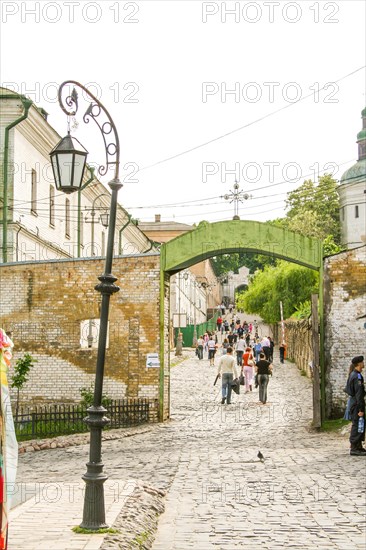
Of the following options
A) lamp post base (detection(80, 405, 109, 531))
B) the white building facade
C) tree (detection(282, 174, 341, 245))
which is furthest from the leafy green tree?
lamp post base (detection(80, 405, 109, 531))

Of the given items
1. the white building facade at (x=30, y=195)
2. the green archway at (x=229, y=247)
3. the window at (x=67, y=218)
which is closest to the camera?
the green archway at (x=229, y=247)

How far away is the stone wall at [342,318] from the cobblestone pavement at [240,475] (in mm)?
1083

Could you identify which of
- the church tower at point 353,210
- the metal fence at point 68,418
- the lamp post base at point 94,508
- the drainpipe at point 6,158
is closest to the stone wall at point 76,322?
the metal fence at point 68,418

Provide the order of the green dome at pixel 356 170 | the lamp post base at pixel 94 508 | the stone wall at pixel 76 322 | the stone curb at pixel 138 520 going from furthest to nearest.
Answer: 1. the green dome at pixel 356 170
2. the stone wall at pixel 76 322
3. the lamp post base at pixel 94 508
4. the stone curb at pixel 138 520

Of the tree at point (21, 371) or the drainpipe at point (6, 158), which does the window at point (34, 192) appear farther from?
the tree at point (21, 371)

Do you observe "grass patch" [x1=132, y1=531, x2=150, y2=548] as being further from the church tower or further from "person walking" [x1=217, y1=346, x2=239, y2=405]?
the church tower

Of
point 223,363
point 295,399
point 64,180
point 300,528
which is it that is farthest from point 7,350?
point 295,399

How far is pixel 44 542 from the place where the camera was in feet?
22.1

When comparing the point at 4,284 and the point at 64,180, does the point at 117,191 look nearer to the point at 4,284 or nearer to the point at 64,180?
the point at 64,180

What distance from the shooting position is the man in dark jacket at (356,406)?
1335 centimetres

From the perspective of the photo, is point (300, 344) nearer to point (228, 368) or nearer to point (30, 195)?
point (228, 368)

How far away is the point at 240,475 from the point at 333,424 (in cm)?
637

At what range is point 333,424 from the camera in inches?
682

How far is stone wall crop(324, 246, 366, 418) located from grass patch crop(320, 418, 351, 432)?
0.21 m
